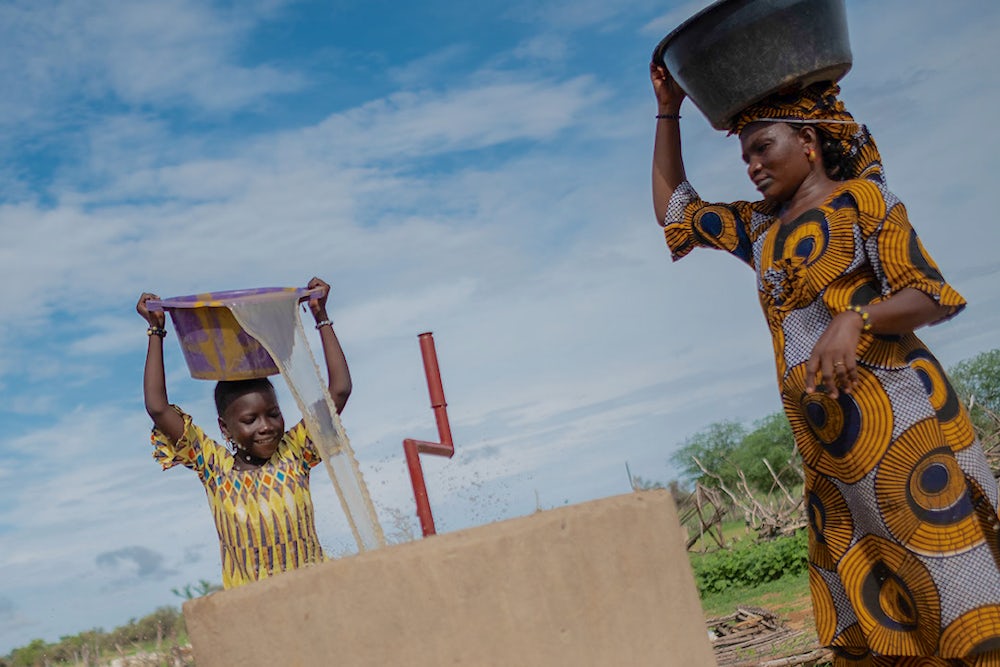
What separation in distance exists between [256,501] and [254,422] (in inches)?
11.4

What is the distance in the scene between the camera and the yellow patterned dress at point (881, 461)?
2723mm

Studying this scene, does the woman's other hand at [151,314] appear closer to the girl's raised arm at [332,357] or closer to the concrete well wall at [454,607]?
the girl's raised arm at [332,357]

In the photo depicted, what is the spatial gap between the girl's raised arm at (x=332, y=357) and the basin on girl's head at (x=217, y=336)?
32cm

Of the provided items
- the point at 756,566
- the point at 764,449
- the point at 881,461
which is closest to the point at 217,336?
the point at 881,461

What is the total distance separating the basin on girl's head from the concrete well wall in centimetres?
165

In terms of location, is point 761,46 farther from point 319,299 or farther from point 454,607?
point 319,299

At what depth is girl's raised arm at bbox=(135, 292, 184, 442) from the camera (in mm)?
3943

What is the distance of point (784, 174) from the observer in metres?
3.03

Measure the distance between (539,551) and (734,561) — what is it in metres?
8.79

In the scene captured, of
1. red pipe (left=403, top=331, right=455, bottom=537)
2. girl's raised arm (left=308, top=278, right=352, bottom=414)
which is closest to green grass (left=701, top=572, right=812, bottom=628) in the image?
girl's raised arm (left=308, top=278, right=352, bottom=414)

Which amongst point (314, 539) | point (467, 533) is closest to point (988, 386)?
point (314, 539)

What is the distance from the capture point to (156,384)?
395 cm

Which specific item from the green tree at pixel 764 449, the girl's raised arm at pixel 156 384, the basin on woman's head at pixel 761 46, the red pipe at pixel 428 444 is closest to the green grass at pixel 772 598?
the red pipe at pixel 428 444

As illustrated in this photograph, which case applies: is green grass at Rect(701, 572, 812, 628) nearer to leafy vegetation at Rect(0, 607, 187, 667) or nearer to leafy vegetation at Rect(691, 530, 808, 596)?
leafy vegetation at Rect(691, 530, 808, 596)
